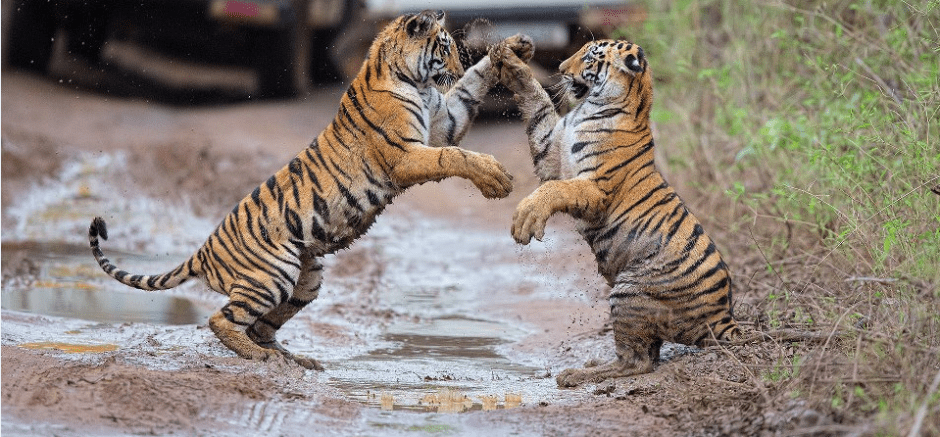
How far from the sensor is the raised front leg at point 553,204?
5.29 metres

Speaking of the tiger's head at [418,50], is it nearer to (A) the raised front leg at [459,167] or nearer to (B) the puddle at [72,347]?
(A) the raised front leg at [459,167]

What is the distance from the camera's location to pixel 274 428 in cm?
457

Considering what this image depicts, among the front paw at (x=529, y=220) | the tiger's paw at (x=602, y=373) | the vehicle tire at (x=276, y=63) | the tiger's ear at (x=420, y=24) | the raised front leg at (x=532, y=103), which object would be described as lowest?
the tiger's paw at (x=602, y=373)

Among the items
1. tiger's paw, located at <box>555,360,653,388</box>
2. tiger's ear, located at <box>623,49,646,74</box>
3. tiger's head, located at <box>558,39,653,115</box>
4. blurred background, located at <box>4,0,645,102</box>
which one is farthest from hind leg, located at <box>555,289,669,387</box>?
blurred background, located at <box>4,0,645,102</box>

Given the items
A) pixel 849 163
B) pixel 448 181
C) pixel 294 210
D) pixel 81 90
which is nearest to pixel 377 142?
pixel 294 210

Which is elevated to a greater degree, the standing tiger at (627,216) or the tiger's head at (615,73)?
the tiger's head at (615,73)

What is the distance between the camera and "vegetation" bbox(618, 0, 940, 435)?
14.4 feet

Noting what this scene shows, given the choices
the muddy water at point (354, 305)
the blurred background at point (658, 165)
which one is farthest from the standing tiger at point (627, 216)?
the muddy water at point (354, 305)

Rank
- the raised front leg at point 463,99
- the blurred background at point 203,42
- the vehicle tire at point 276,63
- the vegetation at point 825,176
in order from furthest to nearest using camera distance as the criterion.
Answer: the vehicle tire at point 276,63 < the blurred background at point 203,42 < the raised front leg at point 463,99 < the vegetation at point 825,176

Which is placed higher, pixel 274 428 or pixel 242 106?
pixel 242 106

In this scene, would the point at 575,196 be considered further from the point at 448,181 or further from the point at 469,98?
the point at 448,181

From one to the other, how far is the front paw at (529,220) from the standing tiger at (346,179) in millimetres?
219

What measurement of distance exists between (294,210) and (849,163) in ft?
10.0

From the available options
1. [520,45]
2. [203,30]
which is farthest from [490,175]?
[203,30]
